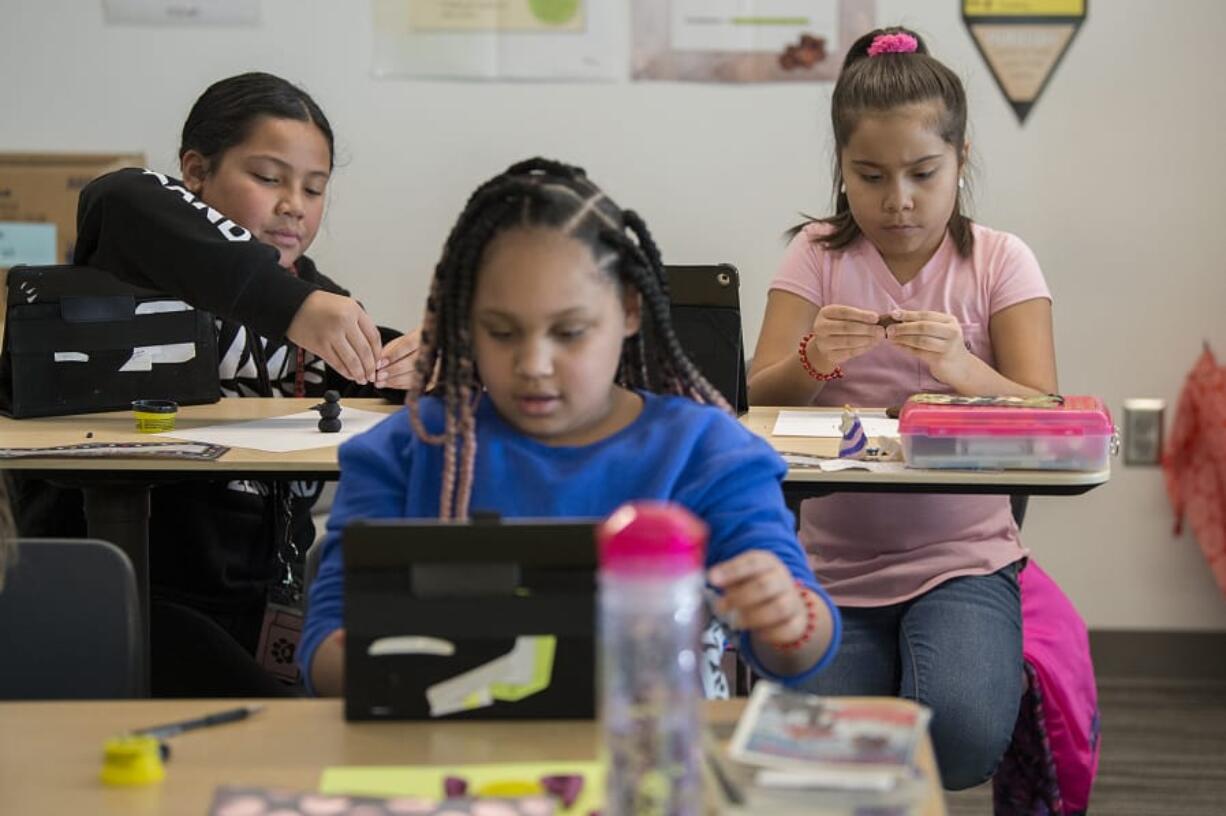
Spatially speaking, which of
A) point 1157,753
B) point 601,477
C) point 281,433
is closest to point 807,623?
point 601,477

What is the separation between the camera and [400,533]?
3.84ft

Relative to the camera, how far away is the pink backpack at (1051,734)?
86.5 inches

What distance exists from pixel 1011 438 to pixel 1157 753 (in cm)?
145

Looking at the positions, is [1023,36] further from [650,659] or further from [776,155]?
[650,659]

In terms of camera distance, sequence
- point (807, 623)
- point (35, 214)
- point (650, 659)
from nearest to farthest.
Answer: point (650, 659) → point (807, 623) → point (35, 214)

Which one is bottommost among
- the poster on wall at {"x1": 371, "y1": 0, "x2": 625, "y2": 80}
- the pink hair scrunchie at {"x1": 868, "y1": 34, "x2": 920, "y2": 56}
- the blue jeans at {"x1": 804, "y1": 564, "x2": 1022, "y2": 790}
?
the blue jeans at {"x1": 804, "y1": 564, "x2": 1022, "y2": 790}

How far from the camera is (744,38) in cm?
372

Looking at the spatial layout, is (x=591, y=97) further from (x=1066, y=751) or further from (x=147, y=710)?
(x=147, y=710)

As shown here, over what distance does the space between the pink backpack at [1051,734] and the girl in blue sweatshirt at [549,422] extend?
2.82ft

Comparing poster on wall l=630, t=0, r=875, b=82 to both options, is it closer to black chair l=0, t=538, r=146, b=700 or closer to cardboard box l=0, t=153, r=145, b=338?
cardboard box l=0, t=153, r=145, b=338

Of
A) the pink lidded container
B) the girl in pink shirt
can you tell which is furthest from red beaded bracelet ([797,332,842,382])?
the pink lidded container

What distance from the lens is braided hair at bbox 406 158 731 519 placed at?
1512mm

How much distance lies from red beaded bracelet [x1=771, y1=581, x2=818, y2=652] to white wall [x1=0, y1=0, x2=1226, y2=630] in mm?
2397

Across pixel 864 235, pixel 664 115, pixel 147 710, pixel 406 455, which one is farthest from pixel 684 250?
pixel 147 710
